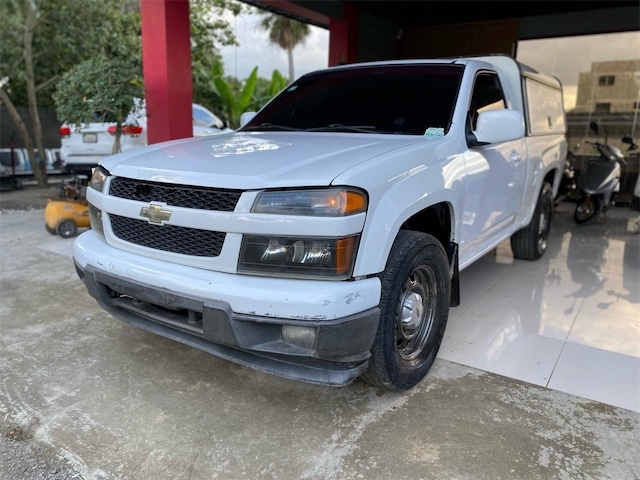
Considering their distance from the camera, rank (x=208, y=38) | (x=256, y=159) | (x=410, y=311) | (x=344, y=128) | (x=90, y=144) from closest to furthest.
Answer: (x=256, y=159), (x=410, y=311), (x=344, y=128), (x=90, y=144), (x=208, y=38)

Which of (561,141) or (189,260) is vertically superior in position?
(561,141)

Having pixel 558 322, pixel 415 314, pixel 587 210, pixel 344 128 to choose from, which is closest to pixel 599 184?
pixel 587 210

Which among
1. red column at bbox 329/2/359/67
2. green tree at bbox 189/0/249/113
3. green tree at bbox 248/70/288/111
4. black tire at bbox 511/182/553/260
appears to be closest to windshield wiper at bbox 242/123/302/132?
black tire at bbox 511/182/553/260

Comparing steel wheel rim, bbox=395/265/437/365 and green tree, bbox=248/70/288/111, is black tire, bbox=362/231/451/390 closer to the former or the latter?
steel wheel rim, bbox=395/265/437/365

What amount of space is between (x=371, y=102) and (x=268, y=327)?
6.44ft

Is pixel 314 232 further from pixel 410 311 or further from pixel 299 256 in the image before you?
pixel 410 311

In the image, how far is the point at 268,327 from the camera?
2082 mm

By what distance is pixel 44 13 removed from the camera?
9.60 meters

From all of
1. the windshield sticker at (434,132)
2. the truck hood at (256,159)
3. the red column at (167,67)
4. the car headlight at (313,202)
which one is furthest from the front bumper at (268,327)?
the red column at (167,67)

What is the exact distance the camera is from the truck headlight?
2.04m

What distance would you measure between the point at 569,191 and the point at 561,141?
312cm

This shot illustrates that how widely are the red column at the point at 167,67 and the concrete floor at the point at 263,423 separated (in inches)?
135

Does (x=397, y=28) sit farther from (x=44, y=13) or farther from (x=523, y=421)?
(x=523, y=421)

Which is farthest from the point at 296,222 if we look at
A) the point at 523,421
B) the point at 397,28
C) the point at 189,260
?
the point at 397,28
